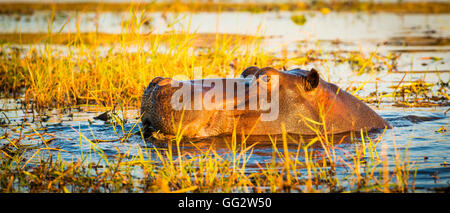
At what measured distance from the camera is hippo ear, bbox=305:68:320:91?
4.40 m

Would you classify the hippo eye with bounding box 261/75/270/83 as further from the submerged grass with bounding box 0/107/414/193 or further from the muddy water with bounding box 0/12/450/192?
the submerged grass with bounding box 0/107/414/193

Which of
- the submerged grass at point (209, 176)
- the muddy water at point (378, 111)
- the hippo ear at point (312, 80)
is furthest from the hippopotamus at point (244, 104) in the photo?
the submerged grass at point (209, 176)

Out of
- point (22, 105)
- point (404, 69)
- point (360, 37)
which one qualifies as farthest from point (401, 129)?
point (360, 37)

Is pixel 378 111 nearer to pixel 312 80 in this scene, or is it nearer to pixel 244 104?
pixel 312 80

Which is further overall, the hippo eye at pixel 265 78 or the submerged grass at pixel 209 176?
the hippo eye at pixel 265 78

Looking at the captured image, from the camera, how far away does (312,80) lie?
445cm

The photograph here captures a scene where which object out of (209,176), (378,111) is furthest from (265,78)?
(378,111)

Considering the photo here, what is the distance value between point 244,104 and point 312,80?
61cm

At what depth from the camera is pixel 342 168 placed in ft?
12.8

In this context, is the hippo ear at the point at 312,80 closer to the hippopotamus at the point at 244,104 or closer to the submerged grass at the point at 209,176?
the hippopotamus at the point at 244,104

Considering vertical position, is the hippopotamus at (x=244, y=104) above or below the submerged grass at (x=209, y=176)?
above

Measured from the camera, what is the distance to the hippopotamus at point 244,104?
4.25 metres

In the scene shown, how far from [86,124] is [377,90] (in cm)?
395
